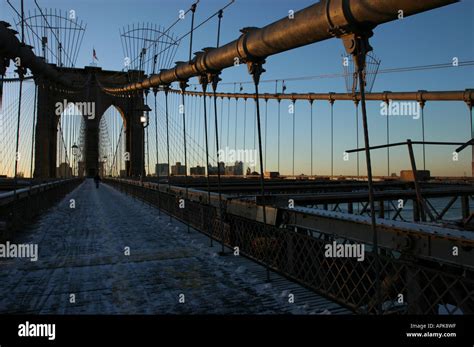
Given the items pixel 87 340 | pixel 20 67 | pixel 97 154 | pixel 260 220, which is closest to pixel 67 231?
pixel 20 67

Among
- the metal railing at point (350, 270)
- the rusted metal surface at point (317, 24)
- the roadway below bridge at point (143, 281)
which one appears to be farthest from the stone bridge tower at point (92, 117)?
the rusted metal surface at point (317, 24)

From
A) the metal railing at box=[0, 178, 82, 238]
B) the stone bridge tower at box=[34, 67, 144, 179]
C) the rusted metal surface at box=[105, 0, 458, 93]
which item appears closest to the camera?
the rusted metal surface at box=[105, 0, 458, 93]

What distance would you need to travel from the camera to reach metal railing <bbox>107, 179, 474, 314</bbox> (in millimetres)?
3352

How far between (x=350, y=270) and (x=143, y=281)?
9.32ft

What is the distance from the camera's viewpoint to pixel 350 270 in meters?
5.21

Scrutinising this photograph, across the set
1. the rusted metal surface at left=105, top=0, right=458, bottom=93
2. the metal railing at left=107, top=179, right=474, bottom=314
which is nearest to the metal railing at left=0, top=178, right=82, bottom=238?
the metal railing at left=107, top=179, right=474, bottom=314

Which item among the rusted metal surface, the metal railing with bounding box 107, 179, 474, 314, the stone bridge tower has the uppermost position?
the stone bridge tower

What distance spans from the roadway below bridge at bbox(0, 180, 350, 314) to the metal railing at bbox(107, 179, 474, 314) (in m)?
0.25

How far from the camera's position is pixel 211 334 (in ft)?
10.9

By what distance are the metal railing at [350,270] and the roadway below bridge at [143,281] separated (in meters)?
0.25

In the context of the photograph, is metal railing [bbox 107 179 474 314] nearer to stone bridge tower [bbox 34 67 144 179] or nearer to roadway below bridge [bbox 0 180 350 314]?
roadway below bridge [bbox 0 180 350 314]

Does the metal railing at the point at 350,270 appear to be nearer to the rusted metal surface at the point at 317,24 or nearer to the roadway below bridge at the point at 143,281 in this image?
the roadway below bridge at the point at 143,281

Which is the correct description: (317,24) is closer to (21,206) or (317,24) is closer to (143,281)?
(143,281)

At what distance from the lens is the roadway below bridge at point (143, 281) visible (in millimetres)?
4258
